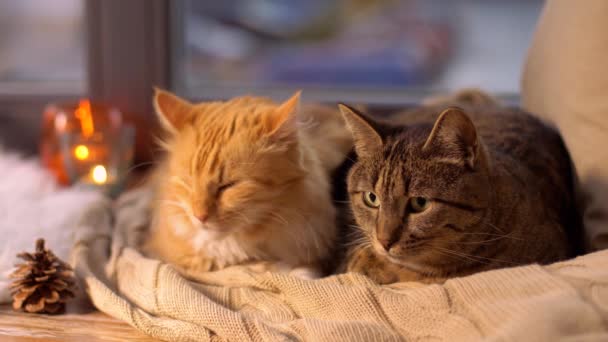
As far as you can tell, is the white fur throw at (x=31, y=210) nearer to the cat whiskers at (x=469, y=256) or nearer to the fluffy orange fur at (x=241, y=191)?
the fluffy orange fur at (x=241, y=191)

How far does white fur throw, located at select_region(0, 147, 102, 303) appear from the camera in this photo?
1.81m

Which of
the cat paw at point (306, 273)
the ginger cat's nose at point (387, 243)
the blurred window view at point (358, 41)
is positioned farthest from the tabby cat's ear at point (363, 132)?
Answer: the blurred window view at point (358, 41)

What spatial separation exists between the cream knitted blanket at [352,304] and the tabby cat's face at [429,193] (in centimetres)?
10

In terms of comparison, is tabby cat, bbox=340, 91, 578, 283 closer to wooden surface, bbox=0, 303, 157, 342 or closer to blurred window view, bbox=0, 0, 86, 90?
wooden surface, bbox=0, 303, 157, 342

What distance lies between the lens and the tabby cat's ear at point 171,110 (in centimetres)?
166

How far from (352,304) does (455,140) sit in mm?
421

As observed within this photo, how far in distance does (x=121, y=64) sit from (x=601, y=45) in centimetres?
181

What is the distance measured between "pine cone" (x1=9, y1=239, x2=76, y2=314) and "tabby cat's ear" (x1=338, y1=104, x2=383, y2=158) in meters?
0.82

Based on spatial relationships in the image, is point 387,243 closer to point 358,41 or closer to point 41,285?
point 41,285

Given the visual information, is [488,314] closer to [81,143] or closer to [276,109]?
[276,109]

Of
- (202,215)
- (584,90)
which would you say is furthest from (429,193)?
(584,90)

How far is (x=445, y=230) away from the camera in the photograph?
140cm

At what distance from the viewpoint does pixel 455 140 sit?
136 cm

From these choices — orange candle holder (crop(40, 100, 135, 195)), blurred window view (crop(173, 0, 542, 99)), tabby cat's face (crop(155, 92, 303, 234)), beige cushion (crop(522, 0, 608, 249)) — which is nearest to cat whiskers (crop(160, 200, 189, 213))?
tabby cat's face (crop(155, 92, 303, 234))
